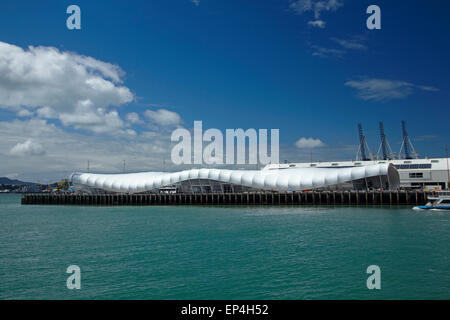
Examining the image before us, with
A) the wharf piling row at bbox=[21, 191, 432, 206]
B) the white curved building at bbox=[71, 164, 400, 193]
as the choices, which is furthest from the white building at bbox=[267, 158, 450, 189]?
the wharf piling row at bbox=[21, 191, 432, 206]

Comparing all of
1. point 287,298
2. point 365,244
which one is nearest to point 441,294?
point 287,298

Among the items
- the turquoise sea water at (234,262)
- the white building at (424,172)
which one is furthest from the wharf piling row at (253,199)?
the turquoise sea water at (234,262)

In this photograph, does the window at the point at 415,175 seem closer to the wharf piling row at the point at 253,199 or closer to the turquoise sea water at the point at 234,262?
the wharf piling row at the point at 253,199

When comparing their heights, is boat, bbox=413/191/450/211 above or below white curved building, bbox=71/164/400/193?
below

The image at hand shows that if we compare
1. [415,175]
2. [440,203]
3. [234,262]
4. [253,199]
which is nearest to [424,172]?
[415,175]

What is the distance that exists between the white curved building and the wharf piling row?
16.7 ft

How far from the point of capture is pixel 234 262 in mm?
19734

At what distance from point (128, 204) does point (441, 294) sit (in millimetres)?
68206

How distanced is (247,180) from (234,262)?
53.2 m

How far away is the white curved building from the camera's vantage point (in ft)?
213

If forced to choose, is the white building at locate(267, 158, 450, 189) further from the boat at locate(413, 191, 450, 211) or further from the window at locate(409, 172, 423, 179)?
the boat at locate(413, 191, 450, 211)

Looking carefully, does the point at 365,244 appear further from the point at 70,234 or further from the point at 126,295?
the point at 70,234

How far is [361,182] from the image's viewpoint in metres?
67.2
